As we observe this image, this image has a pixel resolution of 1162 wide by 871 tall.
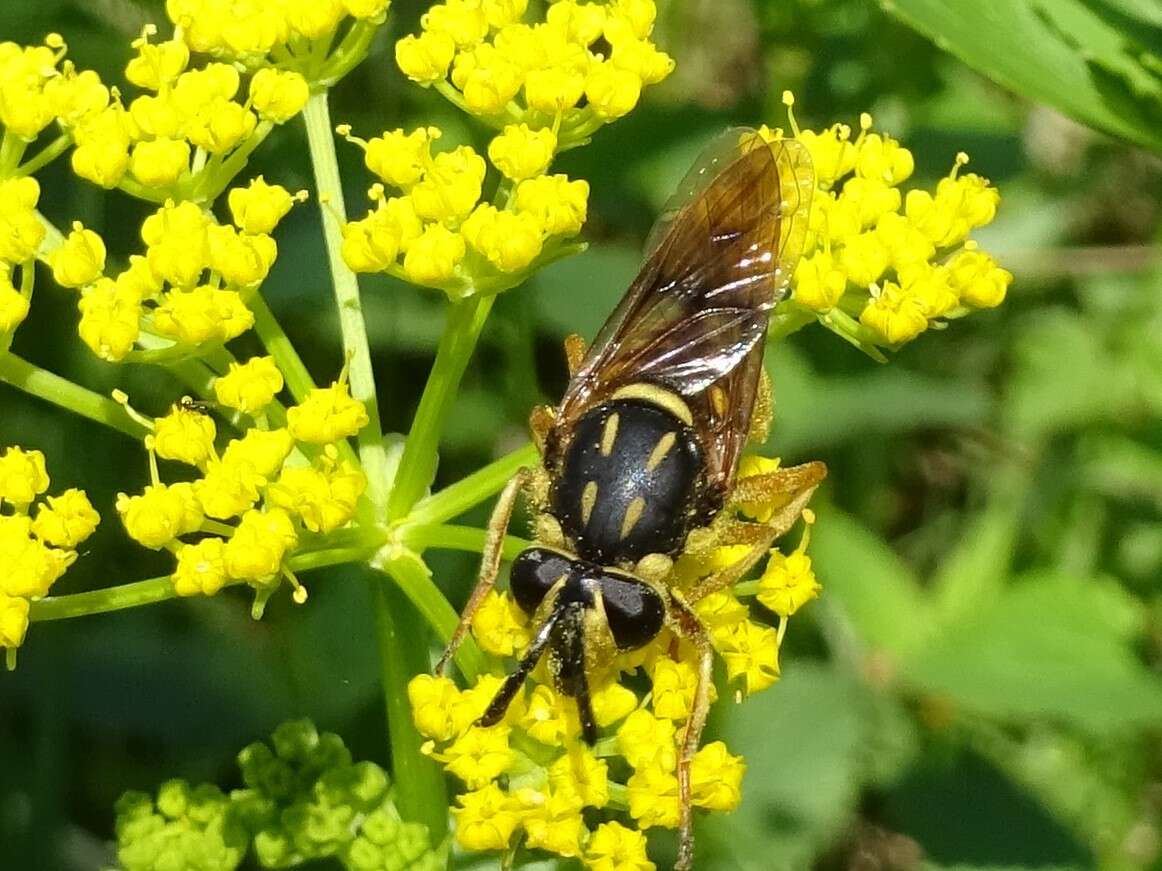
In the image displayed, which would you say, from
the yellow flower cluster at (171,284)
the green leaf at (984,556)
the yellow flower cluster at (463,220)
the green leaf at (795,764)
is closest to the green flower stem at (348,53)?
the yellow flower cluster at (463,220)

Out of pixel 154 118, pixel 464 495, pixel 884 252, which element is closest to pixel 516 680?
pixel 464 495

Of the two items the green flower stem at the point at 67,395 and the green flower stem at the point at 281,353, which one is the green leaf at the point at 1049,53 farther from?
the green flower stem at the point at 67,395

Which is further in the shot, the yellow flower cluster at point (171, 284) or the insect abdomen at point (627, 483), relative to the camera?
the insect abdomen at point (627, 483)

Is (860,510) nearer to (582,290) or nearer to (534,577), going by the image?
(582,290)

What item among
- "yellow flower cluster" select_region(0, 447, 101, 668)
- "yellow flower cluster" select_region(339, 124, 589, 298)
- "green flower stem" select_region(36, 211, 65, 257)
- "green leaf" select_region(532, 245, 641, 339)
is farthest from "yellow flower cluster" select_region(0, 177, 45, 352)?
"green leaf" select_region(532, 245, 641, 339)

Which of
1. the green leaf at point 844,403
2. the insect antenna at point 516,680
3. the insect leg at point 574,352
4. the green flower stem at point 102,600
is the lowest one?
the green leaf at point 844,403

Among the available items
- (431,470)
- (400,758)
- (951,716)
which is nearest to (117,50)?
(431,470)

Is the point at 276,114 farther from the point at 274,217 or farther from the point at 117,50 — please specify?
the point at 117,50

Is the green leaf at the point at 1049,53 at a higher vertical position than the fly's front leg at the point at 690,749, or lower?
higher

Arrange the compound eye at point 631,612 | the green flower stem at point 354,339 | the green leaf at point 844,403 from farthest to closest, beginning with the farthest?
the green leaf at point 844,403
the green flower stem at point 354,339
the compound eye at point 631,612
